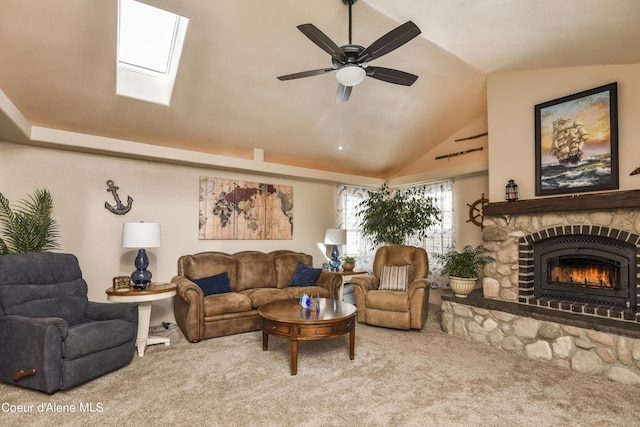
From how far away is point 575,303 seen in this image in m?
3.53

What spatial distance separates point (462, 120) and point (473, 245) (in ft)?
6.59

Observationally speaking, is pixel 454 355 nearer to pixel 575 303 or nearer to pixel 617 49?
pixel 575 303

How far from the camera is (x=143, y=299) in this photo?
11.6 ft

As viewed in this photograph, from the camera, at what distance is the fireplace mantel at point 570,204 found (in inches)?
125

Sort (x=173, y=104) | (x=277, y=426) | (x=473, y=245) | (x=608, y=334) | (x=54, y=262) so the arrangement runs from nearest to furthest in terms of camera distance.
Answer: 1. (x=277, y=426)
2. (x=608, y=334)
3. (x=54, y=262)
4. (x=173, y=104)
5. (x=473, y=245)

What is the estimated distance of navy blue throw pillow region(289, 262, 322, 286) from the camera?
16.7 ft

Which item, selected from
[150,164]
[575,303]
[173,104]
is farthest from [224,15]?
[575,303]

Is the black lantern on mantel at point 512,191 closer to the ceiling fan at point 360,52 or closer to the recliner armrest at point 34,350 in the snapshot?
the ceiling fan at point 360,52

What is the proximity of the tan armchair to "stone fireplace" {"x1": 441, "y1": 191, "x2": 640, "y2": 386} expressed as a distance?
395mm

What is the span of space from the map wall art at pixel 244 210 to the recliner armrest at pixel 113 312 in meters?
1.75

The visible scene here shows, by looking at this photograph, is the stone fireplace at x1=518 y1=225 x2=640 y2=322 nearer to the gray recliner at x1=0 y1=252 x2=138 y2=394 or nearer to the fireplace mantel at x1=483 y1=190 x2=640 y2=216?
the fireplace mantel at x1=483 y1=190 x2=640 y2=216

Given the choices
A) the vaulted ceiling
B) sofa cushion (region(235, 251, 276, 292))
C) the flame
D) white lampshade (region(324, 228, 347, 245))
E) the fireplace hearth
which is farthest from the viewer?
white lampshade (region(324, 228, 347, 245))

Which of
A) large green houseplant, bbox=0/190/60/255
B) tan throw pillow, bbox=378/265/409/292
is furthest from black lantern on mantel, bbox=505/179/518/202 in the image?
large green houseplant, bbox=0/190/60/255

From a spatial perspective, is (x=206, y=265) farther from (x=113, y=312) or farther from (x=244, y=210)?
(x=113, y=312)
